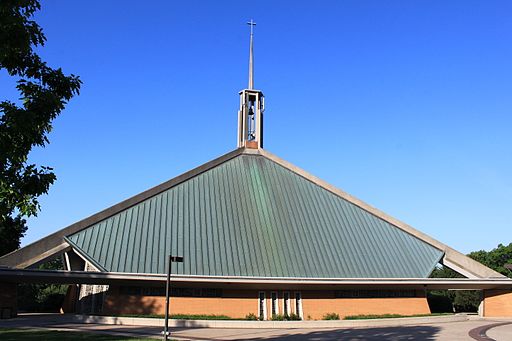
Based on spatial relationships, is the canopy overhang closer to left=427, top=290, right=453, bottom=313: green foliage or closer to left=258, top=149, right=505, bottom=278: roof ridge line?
left=258, top=149, right=505, bottom=278: roof ridge line

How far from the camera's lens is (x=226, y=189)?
32438 millimetres

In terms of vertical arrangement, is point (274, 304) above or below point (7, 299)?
below

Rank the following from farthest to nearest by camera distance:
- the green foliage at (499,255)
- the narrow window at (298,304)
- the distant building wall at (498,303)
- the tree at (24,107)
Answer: the green foliage at (499,255) < the distant building wall at (498,303) < the narrow window at (298,304) < the tree at (24,107)

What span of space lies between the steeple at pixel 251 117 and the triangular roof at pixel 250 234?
9.70 ft

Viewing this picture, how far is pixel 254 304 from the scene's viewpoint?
26234 millimetres

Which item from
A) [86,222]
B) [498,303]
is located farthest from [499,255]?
[86,222]

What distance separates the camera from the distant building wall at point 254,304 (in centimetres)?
2511

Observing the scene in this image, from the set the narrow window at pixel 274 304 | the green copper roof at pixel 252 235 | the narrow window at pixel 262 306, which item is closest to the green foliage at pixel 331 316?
the green copper roof at pixel 252 235

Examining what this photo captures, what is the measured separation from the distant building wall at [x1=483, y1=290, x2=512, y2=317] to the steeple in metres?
18.9

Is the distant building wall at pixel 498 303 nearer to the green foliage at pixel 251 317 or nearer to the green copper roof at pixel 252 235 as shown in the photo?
the green copper roof at pixel 252 235

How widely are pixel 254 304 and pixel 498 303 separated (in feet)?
52.3

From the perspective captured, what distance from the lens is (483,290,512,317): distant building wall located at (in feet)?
100

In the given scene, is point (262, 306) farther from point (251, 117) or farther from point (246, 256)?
point (251, 117)

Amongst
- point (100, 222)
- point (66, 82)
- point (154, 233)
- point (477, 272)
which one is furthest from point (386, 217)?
point (66, 82)
